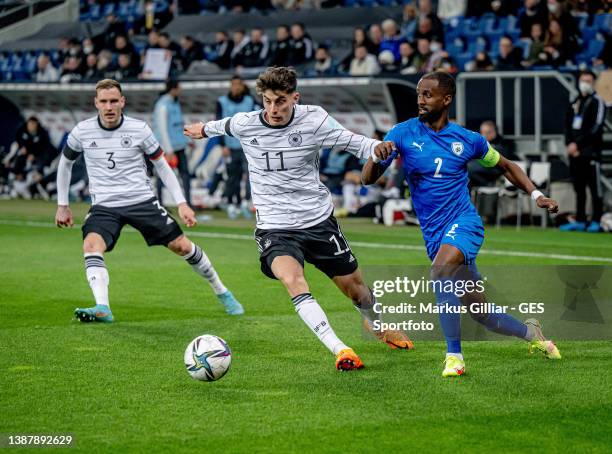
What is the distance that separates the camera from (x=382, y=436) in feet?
19.8

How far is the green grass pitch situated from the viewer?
19.7ft

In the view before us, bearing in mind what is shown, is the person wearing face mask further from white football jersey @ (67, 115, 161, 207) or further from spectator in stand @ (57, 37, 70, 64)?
spectator in stand @ (57, 37, 70, 64)

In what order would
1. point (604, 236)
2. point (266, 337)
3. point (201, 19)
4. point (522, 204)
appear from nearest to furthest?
1. point (266, 337)
2. point (604, 236)
3. point (522, 204)
4. point (201, 19)

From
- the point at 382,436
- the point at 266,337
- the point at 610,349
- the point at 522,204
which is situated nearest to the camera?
the point at 382,436

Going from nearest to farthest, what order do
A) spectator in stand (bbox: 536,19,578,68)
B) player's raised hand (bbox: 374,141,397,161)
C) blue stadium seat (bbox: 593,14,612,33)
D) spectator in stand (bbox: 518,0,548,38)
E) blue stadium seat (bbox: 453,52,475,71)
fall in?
player's raised hand (bbox: 374,141,397,161)
spectator in stand (bbox: 536,19,578,68)
spectator in stand (bbox: 518,0,548,38)
blue stadium seat (bbox: 593,14,612,33)
blue stadium seat (bbox: 453,52,475,71)

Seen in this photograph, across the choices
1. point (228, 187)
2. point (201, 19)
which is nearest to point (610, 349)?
point (228, 187)

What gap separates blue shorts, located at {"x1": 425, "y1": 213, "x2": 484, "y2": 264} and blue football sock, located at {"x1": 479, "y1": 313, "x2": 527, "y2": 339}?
1.78 feet

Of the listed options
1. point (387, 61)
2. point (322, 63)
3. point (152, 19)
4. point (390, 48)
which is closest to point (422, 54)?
point (387, 61)

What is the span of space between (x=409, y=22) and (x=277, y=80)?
15.5 metres

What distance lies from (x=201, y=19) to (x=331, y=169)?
883cm

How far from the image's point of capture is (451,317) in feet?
25.1

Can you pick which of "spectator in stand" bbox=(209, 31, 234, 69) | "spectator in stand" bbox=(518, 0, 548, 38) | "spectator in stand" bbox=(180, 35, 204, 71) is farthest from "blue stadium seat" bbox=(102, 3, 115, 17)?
"spectator in stand" bbox=(518, 0, 548, 38)

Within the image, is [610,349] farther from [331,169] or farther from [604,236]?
[331,169]

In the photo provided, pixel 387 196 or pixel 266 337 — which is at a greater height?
pixel 266 337
